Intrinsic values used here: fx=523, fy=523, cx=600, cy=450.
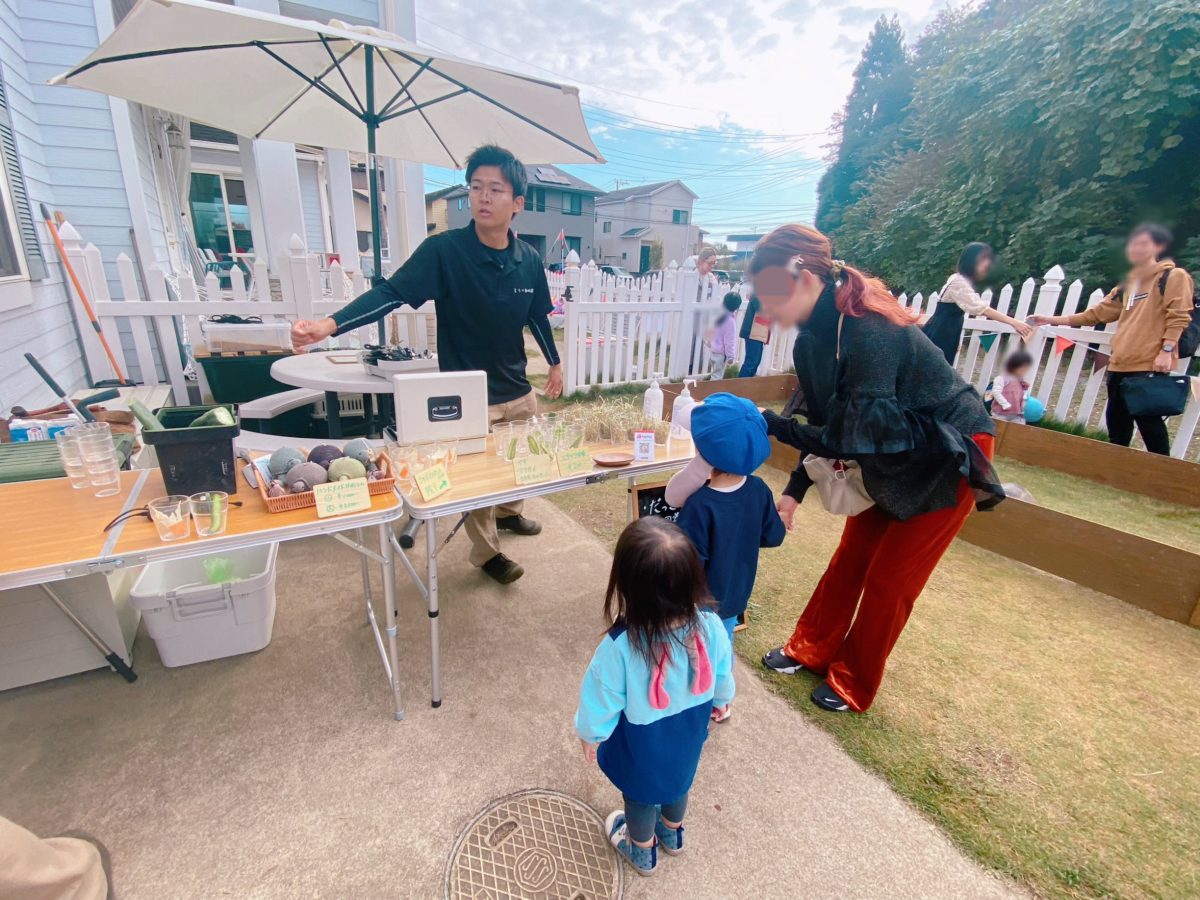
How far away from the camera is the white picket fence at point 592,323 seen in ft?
12.7

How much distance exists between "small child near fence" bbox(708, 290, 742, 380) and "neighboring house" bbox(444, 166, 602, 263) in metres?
24.8

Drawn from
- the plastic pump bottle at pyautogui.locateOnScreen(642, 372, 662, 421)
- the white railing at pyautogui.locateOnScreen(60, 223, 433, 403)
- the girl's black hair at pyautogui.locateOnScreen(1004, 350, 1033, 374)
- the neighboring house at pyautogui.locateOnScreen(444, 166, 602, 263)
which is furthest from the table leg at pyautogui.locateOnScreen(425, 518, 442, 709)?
the neighboring house at pyautogui.locateOnScreen(444, 166, 602, 263)

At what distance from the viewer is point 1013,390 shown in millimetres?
5211

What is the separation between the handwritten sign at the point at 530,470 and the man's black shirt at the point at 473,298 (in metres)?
0.72

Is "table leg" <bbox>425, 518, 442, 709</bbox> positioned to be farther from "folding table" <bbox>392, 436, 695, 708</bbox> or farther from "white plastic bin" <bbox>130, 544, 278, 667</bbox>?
"white plastic bin" <bbox>130, 544, 278, 667</bbox>

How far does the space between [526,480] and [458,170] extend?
11.3 feet

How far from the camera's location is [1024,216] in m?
9.55

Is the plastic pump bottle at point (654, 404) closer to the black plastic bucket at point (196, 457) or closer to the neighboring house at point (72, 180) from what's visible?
the black plastic bucket at point (196, 457)

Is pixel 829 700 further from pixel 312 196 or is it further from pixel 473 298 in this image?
pixel 312 196

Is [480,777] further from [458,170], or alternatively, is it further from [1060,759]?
[458,170]

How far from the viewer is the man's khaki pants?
2834 millimetres

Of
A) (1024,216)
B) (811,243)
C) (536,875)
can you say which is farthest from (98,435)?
(1024,216)

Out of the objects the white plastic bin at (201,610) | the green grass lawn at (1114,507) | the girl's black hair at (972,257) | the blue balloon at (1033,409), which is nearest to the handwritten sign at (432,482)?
the white plastic bin at (201,610)

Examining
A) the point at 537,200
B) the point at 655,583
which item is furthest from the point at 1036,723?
the point at 537,200
